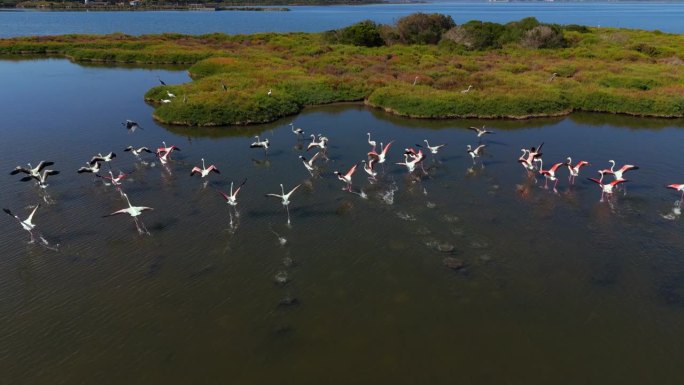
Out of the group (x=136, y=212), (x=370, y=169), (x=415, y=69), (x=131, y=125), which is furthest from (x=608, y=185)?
(x=415, y=69)

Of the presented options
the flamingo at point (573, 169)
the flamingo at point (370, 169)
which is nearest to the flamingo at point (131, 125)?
the flamingo at point (370, 169)

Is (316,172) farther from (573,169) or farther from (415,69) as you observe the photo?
(415,69)

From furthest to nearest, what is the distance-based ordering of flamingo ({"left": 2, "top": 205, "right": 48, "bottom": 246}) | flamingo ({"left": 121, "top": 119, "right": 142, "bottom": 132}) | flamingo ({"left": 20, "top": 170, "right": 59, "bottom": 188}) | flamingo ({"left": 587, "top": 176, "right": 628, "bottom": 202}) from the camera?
1. flamingo ({"left": 121, "top": 119, "right": 142, "bottom": 132})
2. flamingo ({"left": 20, "top": 170, "right": 59, "bottom": 188})
3. flamingo ({"left": 587, "top": 176, "right": 628, "bottom": 202})
4. flamingo ({"left": 2, "top": 205, "right": 48, "bottom": 246})

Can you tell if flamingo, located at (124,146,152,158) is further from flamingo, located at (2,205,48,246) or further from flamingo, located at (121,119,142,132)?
flamingo, located at (2,205,48,246)

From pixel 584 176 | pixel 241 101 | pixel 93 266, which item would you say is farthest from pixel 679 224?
pixel 241 101

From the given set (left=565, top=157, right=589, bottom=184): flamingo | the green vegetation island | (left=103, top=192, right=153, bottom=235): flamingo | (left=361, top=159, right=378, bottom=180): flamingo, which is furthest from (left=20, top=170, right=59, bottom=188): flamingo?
(left=565, top=157, right=589, bottom=184): flamingo

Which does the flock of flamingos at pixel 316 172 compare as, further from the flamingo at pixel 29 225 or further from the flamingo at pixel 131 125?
the flamingo at pixel 131 125

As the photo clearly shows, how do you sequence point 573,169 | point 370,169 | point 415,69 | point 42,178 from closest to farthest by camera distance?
point 42,178
point 573,169
point 370,169
point 415,69
